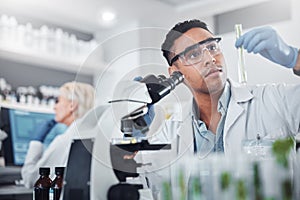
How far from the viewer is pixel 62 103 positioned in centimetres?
223

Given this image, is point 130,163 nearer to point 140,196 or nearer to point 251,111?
point 140,196

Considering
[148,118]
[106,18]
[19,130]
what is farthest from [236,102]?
[19,130]

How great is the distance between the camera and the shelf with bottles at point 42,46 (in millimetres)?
2221

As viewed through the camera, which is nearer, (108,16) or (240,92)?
(240,92)

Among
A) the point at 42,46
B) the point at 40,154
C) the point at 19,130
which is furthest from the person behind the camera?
the point at 42,46

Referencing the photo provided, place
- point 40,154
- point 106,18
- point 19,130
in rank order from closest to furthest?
point 106,18, point 40,154, point 19,130

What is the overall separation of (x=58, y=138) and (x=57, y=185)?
0.83 m

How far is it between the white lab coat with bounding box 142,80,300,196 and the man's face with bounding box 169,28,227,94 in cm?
5

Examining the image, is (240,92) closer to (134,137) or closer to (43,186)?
(134,137)

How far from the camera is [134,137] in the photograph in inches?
46.3

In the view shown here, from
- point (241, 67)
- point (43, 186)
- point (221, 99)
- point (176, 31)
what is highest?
point (176, 31)

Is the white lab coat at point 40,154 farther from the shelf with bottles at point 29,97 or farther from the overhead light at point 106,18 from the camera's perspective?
the overhead light at point 106,18

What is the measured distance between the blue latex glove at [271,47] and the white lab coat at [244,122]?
3.3 inches

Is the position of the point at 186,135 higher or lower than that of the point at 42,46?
lower
